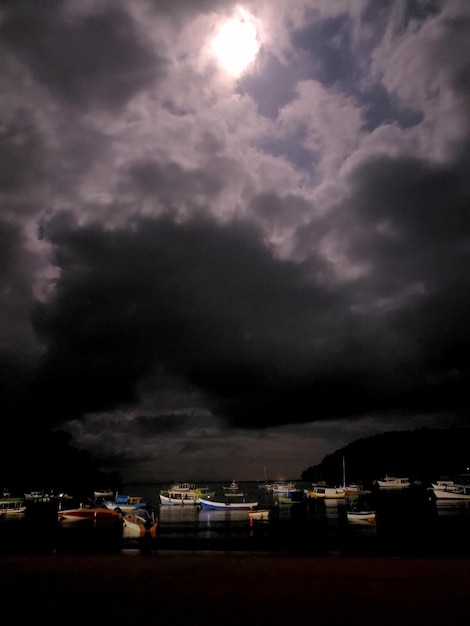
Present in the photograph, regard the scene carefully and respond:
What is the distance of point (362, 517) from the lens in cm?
5362

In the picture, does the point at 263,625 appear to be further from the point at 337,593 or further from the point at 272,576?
the point at 272,576

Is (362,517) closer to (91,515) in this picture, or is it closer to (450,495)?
(91,515)

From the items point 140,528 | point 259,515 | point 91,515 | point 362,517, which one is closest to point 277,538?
point 140,528

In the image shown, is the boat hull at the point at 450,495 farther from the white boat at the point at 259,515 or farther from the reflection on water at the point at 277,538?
the white boat at the point at 259,515

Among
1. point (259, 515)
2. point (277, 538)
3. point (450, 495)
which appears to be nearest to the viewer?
point (277, 538)

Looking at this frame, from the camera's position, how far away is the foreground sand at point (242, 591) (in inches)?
458

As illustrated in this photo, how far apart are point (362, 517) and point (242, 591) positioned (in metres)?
46.3

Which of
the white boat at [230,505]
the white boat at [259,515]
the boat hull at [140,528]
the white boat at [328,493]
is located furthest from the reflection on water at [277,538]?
the white boat at [328,493]

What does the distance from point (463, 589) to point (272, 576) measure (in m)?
6.82

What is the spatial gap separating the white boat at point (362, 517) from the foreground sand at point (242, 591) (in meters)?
36.3

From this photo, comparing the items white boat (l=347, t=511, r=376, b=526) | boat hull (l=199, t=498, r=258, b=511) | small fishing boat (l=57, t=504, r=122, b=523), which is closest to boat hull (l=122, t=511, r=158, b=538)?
small fishing boat (l=57, t=504, r=122, b=523)

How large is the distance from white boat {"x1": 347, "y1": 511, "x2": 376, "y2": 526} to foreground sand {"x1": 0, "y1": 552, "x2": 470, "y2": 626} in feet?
119

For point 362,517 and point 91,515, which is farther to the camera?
point 91,515

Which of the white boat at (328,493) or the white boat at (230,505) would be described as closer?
the white boat at (230,505)
